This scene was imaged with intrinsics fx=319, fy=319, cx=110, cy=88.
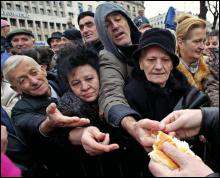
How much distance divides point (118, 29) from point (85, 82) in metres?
0.61

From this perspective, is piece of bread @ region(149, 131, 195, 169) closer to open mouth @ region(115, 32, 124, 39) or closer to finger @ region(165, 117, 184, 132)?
finger @ region(165, 117, 184, 132)

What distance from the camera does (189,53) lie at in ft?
9.96

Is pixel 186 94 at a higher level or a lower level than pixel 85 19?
lower

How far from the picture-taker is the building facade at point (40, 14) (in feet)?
161

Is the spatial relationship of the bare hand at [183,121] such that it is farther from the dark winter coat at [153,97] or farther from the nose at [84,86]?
the nose at [84,86]

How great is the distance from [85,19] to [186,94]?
2.52m

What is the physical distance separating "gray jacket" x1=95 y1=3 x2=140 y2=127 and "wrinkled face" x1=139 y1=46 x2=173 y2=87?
0.61ft

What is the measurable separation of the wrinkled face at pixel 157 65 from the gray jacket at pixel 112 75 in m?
0.19

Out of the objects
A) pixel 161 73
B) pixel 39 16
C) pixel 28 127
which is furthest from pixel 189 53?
pixel 39 16

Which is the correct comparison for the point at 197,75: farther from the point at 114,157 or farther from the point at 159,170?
the point at 159,170

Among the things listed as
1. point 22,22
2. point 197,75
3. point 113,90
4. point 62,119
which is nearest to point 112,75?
point 113,90

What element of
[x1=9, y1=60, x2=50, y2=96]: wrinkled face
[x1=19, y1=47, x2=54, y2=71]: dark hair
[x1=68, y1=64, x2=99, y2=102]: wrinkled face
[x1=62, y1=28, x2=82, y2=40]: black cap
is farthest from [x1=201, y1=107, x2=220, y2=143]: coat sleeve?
[x1=62, y1=28, x2=82, y2=40]: black cap

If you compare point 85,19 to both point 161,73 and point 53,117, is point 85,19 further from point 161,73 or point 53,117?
point 53,117

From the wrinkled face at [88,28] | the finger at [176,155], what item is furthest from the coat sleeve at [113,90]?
the wrinkled face at [88,28]
